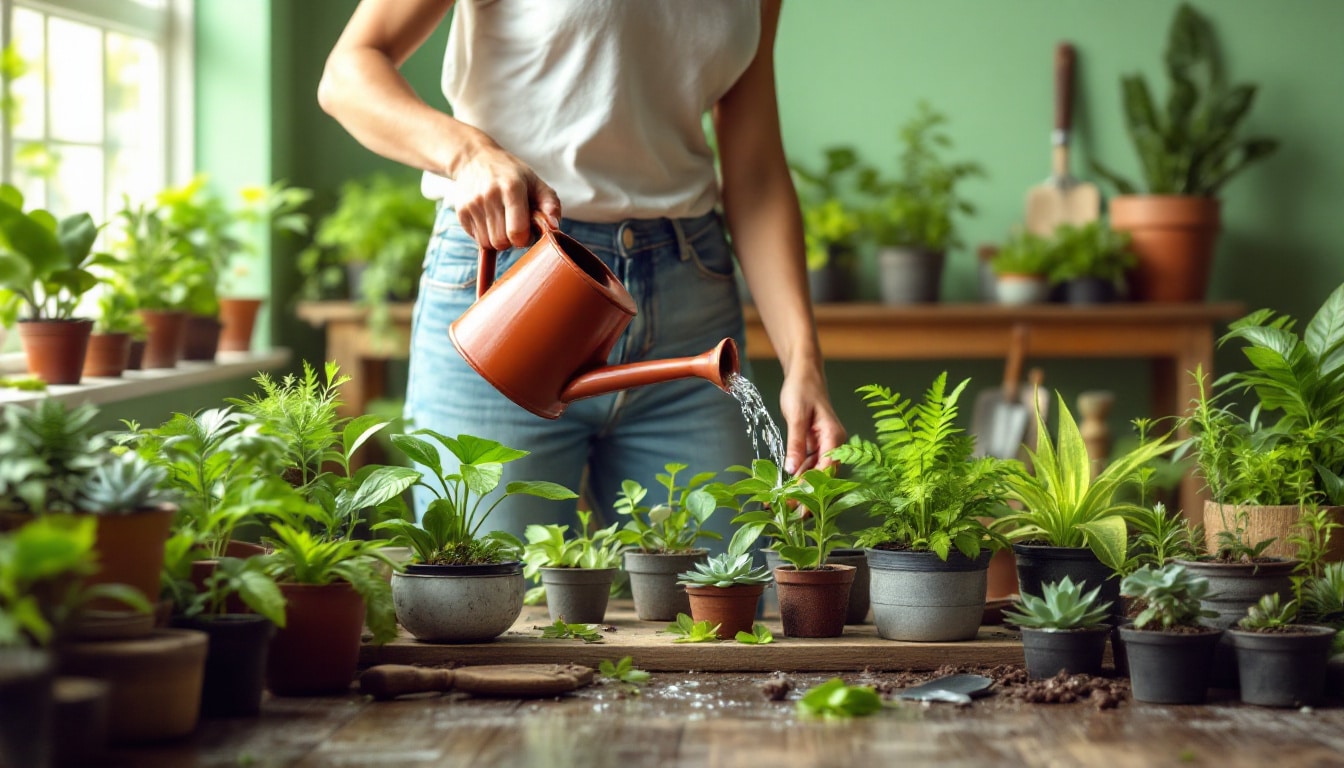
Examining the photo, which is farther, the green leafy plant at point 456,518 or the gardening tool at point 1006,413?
the gardening tool at point 1006,413

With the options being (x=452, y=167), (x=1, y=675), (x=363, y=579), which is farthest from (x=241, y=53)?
(x=1, y=675)

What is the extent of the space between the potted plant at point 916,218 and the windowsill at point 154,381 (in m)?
1.65

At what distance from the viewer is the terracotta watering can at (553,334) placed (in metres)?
1.19

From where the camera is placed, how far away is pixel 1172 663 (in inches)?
41.1

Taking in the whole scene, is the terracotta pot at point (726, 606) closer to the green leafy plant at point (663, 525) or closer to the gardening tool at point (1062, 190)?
the green leafy plant at point (663, 525)

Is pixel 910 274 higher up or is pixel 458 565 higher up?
pixel 910 274

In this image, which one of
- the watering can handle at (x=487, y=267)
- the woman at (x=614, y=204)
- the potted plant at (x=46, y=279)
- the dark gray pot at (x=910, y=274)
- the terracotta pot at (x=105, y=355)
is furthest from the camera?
the dark gray pot at (x=910, y=274)

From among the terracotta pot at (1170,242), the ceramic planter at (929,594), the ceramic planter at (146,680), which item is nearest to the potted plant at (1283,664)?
the ceramic planter at (929,594)

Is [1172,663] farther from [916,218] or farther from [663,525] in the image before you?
[916,218]

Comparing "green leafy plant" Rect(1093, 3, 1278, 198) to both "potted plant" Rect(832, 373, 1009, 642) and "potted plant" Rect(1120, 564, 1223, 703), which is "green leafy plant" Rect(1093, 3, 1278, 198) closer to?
"potted plant" Rect(832, 373, 1009, 642)

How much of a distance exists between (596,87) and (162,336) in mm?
1398

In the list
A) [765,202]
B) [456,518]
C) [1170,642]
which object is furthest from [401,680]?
[765,202]

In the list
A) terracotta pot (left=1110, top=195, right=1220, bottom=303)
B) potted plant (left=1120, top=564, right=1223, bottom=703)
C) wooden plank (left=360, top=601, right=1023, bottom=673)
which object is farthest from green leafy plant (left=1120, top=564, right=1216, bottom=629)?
terracotta pot (left=1110, top=195, right=1220, bottom=303)

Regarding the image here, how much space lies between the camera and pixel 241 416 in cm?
110
